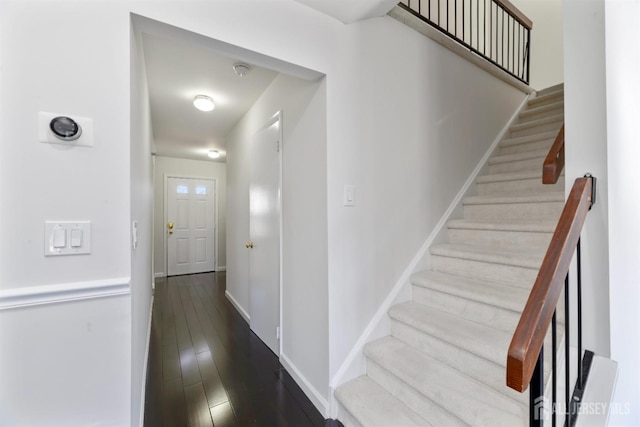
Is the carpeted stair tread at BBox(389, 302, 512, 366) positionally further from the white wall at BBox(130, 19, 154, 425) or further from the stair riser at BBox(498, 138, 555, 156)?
the stair riser at BBox(498, 138, 555, 156)

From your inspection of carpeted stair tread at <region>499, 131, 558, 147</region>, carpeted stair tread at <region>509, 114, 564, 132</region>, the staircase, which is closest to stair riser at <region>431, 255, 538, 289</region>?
the staircase

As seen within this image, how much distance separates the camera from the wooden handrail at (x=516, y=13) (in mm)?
3655

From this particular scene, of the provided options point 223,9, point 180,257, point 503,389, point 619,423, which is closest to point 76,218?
point 223,9

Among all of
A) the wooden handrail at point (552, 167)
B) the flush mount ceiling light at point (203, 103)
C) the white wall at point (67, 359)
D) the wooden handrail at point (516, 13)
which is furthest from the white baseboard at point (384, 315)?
the wooden handrail at point (516, 13)

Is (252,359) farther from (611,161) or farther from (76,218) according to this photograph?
(611,161)

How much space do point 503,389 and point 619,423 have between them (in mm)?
387

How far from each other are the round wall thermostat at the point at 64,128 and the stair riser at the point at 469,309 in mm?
2158

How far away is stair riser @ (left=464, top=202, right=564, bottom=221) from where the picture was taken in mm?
2076

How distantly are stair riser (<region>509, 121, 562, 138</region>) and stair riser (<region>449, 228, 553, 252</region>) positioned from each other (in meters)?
1.46

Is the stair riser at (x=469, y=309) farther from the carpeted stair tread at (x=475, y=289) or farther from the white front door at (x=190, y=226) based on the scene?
the white front door at (x=190, y=226)

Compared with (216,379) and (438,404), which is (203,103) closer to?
(216,379)

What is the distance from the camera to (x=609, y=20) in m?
1.10

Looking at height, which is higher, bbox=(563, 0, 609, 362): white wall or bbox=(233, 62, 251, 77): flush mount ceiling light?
bbox=(233, 62, 251, 77): flush mount ceiling light

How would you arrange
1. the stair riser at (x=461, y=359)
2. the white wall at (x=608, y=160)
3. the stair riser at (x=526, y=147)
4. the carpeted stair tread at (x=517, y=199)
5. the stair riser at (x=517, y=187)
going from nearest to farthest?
1. the white wall at (x=608, y=160)
2. the stair riser at (x=461, y=359)
3. the carpeted stair tread at (x=517, y=199)
4. the stair riser at (x=517, y=187)
5. the stair riser at (x=526, y=147)
